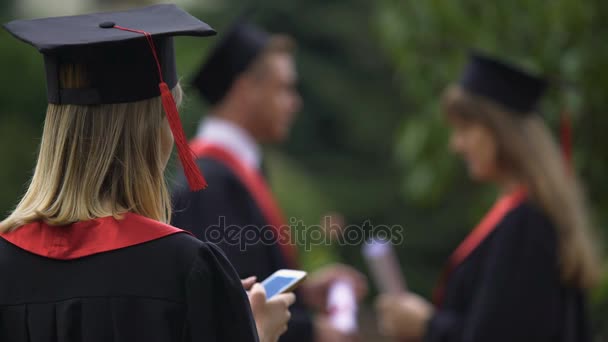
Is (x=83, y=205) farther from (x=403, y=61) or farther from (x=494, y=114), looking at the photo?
(x=403, y=61)

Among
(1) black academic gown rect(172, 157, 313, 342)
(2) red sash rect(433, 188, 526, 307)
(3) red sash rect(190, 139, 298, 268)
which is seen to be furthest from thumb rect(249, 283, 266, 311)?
(2) red sash rect(433, 188, 526, 307)

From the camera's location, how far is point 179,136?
1.84 m

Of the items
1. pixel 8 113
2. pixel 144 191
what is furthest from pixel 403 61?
pixel 8 113

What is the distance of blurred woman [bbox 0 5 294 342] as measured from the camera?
177cm

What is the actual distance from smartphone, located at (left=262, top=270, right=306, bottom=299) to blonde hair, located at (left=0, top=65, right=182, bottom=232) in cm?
38

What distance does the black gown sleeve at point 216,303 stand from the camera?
5.82 ft

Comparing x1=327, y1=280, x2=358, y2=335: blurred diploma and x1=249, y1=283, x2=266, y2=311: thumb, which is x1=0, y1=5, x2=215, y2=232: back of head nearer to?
x1=249, y1=283, x2=266, y2=311: thumb

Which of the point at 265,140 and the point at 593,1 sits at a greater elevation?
the point at 593,1

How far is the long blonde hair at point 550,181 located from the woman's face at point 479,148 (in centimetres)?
3

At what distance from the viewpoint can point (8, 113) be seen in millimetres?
7000

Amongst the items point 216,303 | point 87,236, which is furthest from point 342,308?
point 87,236

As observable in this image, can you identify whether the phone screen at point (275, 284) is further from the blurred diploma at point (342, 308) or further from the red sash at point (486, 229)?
the red sash at point (486, 229)

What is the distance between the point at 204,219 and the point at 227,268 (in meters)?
1.57

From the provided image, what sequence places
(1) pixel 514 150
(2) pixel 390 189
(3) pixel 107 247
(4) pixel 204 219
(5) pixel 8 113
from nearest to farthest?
(3) pixel 107 247 < (4) pixel 204 219 < (1) pixel 514 150 < (5) pixel 8 113 < (2) pixel 390 189
